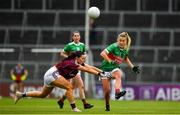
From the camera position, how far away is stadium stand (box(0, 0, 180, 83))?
38.2 metres

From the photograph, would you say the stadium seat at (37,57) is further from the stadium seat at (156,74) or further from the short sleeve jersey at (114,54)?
the short sleeve jersey at (114,54)

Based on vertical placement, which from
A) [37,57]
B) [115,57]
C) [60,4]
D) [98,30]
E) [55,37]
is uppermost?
[60,4]

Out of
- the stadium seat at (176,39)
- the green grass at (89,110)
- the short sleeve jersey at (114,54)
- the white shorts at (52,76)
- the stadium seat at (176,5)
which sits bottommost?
the green grass at (89,110)

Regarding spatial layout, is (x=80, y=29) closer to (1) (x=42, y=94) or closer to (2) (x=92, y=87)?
(2) (x=92, y=87)

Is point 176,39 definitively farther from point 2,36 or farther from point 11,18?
point 2,36

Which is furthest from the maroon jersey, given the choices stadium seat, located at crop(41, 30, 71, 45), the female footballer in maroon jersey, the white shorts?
stadium seat, located at crop(41, 30, 71, 45)

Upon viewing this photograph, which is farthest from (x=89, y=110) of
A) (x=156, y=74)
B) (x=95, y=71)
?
(x=156, y=74)

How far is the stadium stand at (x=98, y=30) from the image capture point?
3819cm

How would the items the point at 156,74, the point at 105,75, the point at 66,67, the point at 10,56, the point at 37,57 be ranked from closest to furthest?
the point at 105,75, the point at 66,67, the point at 156,74, the point at 37,57, the point at 10,56

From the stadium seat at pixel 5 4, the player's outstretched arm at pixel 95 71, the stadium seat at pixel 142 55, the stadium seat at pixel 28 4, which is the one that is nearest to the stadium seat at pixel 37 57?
the stadium seat at pixel 142 55

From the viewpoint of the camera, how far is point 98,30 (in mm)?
40500

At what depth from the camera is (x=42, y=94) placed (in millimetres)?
20750

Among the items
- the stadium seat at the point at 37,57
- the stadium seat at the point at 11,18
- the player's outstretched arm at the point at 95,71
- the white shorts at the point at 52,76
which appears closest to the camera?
the player's outstretched arm at the point at 95,71

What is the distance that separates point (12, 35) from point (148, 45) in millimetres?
7307
